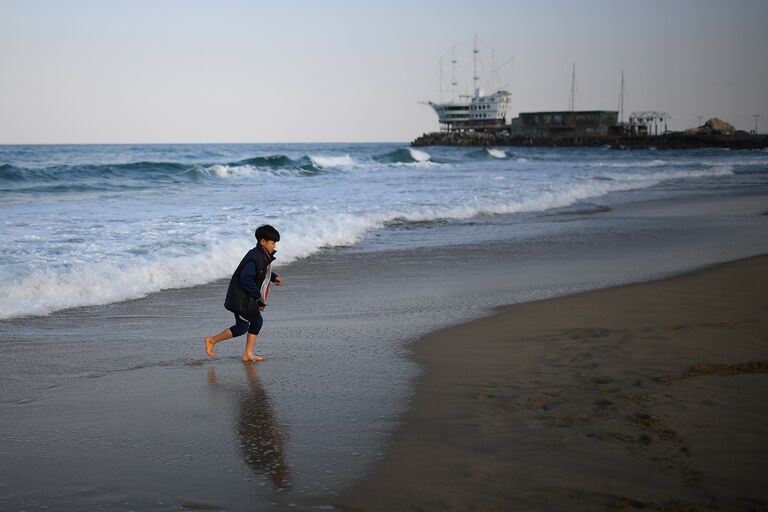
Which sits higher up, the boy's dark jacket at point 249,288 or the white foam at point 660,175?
the boy's dark jacket at point 249,288

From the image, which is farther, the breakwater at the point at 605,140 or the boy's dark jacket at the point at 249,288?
the breakwater at the point at 605,140

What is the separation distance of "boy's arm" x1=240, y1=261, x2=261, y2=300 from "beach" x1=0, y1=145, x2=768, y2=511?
1.76ft

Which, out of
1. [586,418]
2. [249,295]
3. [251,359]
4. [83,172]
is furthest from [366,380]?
[83,172]

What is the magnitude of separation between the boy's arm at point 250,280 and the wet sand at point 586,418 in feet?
4.26

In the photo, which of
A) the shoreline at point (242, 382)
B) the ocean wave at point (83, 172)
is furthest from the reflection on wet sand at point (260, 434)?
the ocean wave at point (83, 172)

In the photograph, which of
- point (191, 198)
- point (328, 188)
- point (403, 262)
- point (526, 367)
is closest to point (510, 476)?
point (526, 367)

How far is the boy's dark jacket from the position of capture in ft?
19.4

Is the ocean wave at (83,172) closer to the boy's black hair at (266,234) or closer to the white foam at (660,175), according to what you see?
the white foam at (660,175)

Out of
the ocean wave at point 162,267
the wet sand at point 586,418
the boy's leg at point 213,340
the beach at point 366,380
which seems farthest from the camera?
the ocean wave at point 162,267

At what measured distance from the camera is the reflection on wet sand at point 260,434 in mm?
3666

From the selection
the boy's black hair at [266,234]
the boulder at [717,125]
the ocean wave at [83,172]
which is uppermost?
the boulder at [717,125]

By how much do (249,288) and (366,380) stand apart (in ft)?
4.14

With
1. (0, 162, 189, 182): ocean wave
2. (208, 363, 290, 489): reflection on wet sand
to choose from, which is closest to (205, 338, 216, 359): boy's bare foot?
(208, 363, 290, 489): reflection on wet sand

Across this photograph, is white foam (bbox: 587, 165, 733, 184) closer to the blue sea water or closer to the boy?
the blue sea water
